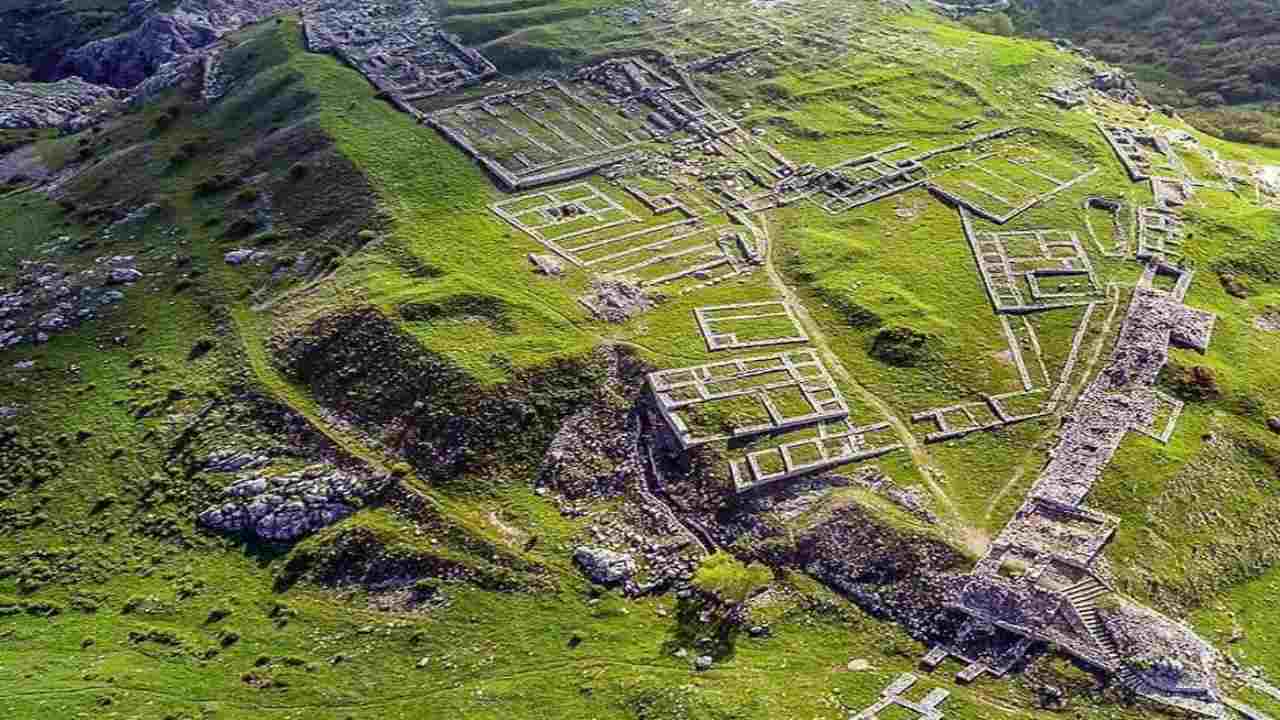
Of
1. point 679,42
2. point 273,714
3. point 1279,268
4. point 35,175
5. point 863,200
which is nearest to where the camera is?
point 273,714

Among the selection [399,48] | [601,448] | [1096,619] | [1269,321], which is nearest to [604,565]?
[601,448]

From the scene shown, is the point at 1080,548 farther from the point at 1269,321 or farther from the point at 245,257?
the point at 245,257

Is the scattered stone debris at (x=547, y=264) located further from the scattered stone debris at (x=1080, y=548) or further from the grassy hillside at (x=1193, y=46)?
the grassy hillside at (x=1193, y=46)

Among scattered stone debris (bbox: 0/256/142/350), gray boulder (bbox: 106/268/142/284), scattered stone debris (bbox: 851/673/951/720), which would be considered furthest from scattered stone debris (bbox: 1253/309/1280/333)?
scattered stone debris (bbox: 0/256/142/350)

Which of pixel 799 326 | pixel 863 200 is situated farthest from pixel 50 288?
pixel 863 200

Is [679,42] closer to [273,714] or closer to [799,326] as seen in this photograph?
[799,326]

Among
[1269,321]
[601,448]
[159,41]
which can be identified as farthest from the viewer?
[159,41]

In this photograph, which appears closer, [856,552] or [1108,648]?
[1108,648]
